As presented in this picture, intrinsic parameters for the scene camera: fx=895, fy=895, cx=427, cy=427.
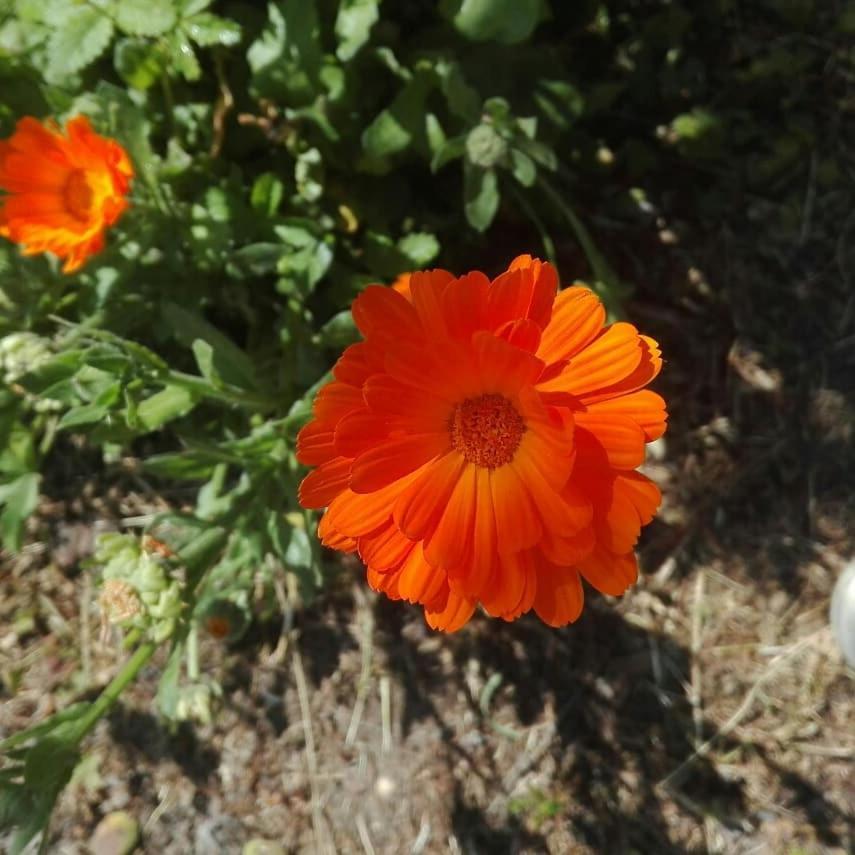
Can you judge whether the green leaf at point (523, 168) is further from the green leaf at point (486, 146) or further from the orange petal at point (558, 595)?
the orange petal at point (558, 595)

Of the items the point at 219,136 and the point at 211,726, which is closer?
the point at 219,136

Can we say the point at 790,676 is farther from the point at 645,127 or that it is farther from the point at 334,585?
the point at 645,127

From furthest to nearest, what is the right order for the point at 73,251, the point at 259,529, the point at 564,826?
the point at 564,826 < the point at 259,529 < the point at 73,251

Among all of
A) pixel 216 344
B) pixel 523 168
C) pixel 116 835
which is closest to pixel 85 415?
pixel 216 344

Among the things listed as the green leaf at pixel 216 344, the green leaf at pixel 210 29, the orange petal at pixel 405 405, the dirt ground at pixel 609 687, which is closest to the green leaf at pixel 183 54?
the green leaf at pixel 210 29

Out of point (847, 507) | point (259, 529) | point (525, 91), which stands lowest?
point (847, 507)

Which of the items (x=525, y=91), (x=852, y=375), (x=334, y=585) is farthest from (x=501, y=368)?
(x=852, y=375)

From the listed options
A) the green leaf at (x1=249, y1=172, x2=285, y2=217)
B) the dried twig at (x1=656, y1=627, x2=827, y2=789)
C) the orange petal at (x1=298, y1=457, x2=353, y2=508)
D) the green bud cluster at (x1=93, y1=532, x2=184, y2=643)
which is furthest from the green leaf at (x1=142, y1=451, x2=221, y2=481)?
the dried twig at (x1=656, y1=627, x2=827, y2=789)

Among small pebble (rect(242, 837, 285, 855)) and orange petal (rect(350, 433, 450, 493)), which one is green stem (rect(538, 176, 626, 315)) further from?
small pebble (rect(242, 837, 285, 855))
